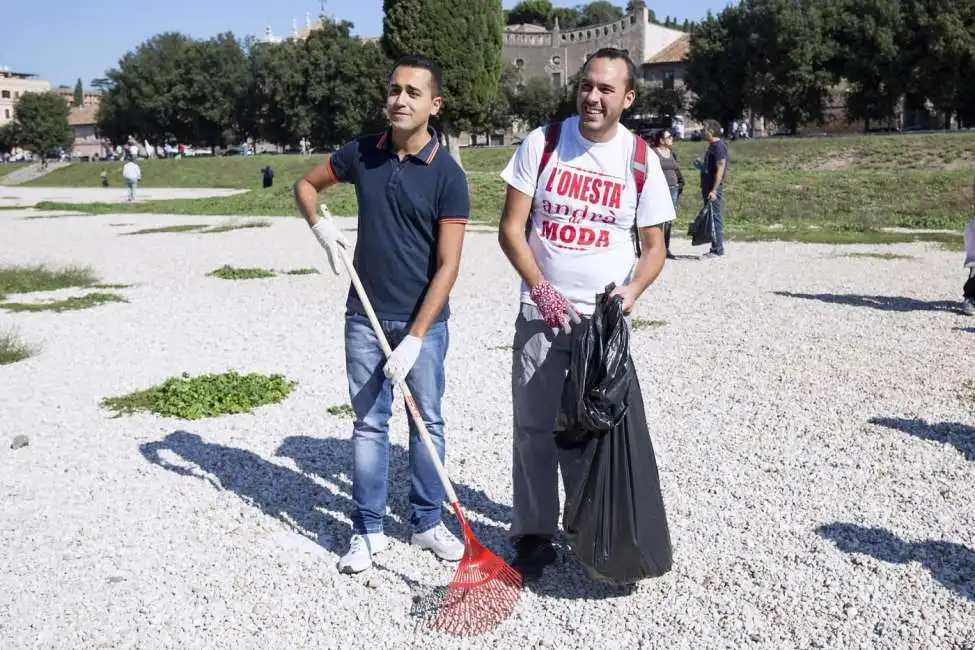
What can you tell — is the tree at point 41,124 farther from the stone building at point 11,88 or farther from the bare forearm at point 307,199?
the bare forearm at point 307,199

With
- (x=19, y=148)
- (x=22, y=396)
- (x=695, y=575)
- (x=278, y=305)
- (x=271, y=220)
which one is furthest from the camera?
(x=19, y=148)

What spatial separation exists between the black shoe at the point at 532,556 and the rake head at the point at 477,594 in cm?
9

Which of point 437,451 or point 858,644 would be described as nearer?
point 858,644

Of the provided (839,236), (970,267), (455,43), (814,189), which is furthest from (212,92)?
(970,267)

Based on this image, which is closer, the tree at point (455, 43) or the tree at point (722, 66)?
the tree at point (455, 43)

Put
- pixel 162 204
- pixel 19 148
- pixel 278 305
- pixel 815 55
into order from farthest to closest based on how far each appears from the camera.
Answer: pixel 19 148 → pixel 815 55 → pixel 162 204 → pixel 278 305

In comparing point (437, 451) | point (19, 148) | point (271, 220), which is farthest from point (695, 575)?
point (19, 148)

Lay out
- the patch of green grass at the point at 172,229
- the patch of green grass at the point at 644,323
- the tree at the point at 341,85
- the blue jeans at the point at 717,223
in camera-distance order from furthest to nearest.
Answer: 1. the tree at the point at 341,85
2. the patch of green grass at the point at 172,229
3. the blue jeans at the point at 717,223
4. the patch of green grass at the point at 644,323

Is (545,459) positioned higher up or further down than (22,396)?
higher up

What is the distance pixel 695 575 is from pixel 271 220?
69.6ft

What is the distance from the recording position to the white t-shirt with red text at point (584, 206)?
3.61 meters

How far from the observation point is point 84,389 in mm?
7188

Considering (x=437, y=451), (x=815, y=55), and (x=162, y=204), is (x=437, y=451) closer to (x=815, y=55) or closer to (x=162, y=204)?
(x=162, y=204)

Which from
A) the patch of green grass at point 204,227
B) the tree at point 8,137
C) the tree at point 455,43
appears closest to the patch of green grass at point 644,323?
the patch of green grass at point 204,227
